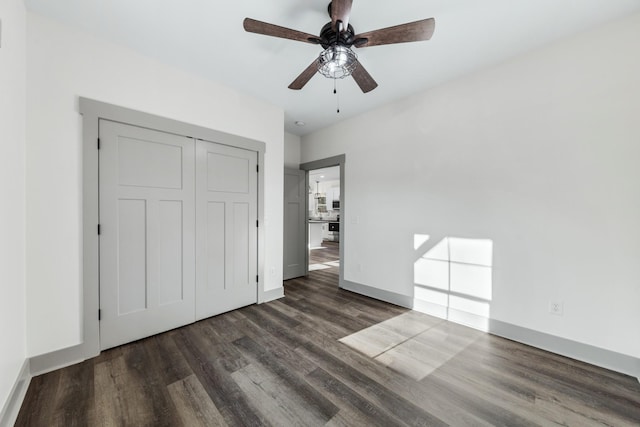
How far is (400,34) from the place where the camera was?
5.34ft

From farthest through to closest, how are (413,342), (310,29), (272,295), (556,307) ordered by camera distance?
1. (272,295)
2. (413,342)
3. (556,307)
4. (310,29)

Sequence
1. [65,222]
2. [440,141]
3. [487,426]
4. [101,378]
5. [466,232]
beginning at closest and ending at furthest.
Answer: [487,426] < [101,378] < [65,222] < [466,232] < [440,141]

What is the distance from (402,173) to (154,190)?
288cm

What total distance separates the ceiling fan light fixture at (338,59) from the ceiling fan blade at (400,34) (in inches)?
3.6

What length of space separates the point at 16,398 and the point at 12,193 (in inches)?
51.4

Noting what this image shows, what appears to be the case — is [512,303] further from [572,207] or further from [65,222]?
[65,222]

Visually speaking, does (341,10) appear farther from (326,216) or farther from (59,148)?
(326,216)

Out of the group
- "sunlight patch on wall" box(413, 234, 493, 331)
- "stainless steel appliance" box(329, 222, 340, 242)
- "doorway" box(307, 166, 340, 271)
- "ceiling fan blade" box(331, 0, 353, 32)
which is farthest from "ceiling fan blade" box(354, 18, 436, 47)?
"stainless steel appliance" box(329, 222, 340, 242)

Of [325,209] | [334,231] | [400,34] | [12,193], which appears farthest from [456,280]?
[325,209]

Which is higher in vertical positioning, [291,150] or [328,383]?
[291,150]

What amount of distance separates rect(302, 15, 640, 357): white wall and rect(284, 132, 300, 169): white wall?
2.03 m

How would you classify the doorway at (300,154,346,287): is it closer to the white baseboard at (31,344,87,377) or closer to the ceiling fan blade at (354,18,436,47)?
the ceiling fan blade at (354,18,436,47)

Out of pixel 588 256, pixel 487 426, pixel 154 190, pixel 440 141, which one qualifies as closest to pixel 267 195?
pixel 154 190

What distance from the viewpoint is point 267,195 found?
11.0ft
